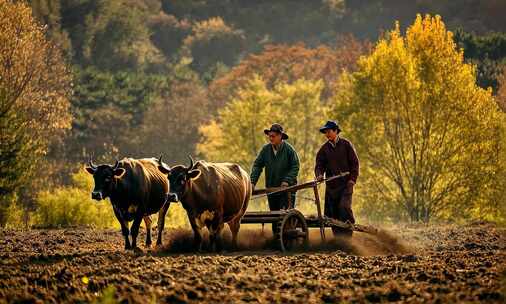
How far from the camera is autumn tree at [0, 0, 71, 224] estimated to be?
32844mm

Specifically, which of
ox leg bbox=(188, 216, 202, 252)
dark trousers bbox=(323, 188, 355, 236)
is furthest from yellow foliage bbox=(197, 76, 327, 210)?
ox leg bbox=(188, 216, 202, 252)

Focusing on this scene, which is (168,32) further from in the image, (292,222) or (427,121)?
(292,222)

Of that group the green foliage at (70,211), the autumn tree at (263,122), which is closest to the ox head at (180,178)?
the green foliage at (70,211)

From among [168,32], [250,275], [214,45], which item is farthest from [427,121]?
[168,32]

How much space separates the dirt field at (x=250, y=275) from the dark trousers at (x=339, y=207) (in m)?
0.35

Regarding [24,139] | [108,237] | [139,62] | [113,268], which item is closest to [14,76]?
[24,139]

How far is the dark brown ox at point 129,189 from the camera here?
1753cm

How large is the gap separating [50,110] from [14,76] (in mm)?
7438

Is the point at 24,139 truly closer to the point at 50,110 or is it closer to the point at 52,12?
the point at 50,110

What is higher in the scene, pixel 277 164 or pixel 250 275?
Answer: pixel 277 164

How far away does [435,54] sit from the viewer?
121 ft

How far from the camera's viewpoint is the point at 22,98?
132 ft

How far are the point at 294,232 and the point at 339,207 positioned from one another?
1.82 metres

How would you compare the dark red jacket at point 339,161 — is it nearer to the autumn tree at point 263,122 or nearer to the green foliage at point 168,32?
the autumn tree at point 263,122
